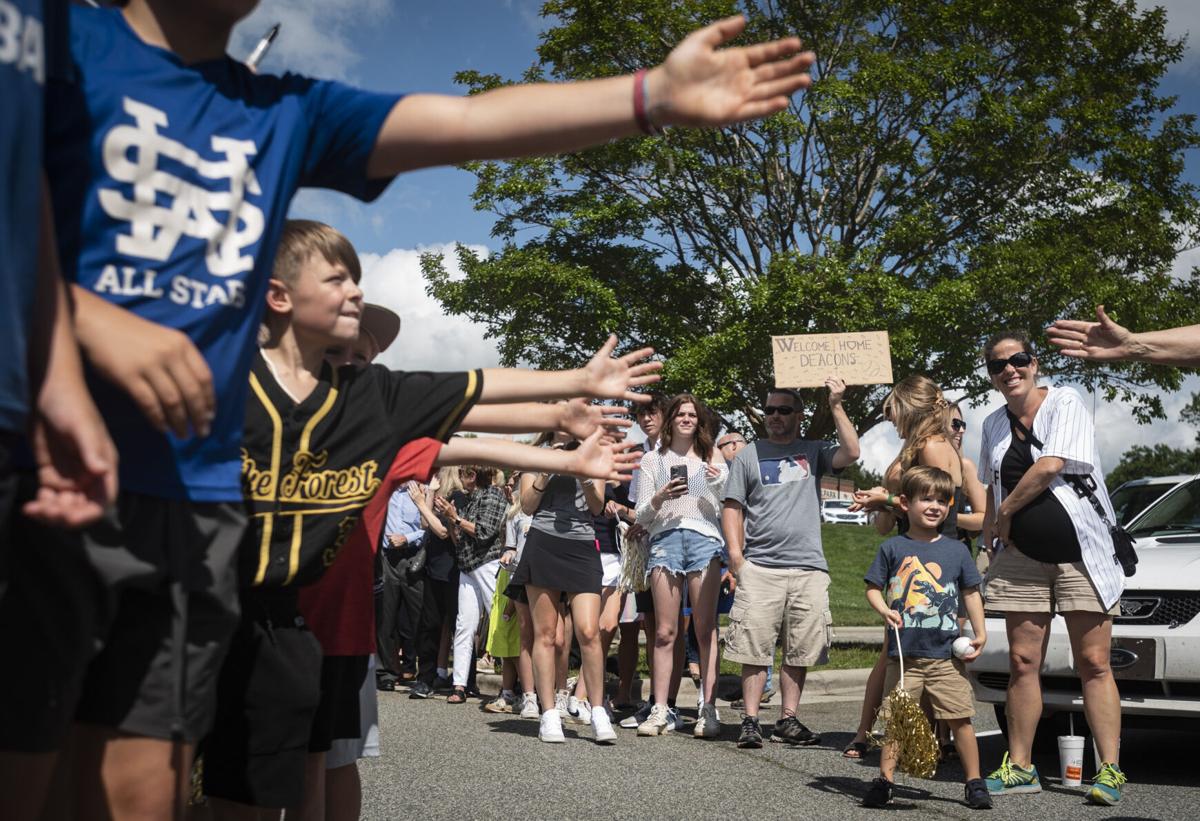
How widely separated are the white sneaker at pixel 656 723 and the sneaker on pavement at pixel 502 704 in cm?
179

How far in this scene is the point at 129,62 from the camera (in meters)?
1.87

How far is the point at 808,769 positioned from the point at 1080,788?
1.52 meters

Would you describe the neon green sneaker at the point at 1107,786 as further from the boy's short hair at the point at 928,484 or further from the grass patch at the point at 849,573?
the grass patch at the point at 849,573

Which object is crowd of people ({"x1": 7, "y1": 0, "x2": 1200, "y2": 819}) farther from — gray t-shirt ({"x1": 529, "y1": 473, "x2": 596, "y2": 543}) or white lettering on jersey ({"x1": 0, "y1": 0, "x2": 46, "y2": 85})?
gray t-shirt ({"x1": 529, "y1": 473, "x2": 596, "y2": 543})

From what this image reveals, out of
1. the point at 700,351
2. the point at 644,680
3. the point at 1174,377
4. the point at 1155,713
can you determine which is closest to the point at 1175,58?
the point at 1174,377

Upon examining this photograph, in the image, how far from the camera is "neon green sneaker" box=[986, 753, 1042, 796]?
641 cm

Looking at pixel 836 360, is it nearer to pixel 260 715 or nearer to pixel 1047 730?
pixel 1047 730

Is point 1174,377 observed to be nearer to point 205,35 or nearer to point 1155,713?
point 1155,713

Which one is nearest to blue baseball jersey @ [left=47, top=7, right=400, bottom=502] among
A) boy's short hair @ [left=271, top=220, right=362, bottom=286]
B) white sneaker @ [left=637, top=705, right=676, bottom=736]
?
boy's short hair @ [left=271, top=220, right=362, bottom=286]

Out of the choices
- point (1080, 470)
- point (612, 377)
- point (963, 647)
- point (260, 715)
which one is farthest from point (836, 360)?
point (260, 715)

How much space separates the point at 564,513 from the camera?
854cm

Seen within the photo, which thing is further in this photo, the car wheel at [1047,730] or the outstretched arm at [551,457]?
the car wheel at [1047,730]

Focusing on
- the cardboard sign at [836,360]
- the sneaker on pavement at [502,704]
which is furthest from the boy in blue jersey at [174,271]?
the sneaker on pavement at [502,704]

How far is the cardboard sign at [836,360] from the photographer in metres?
8.83
